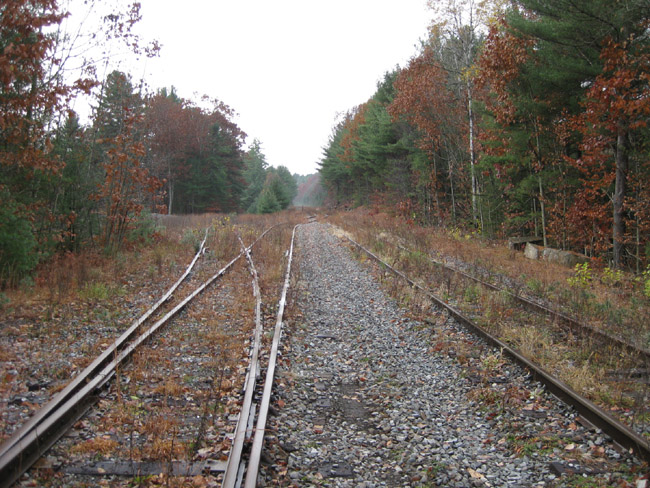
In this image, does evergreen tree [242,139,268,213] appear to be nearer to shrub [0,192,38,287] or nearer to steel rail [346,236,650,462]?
shrub [0,192,38,287]

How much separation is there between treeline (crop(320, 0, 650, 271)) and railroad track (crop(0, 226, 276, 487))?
11825 millimetres

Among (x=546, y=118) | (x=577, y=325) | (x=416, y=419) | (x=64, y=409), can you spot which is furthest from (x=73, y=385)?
(x=546, y=118)

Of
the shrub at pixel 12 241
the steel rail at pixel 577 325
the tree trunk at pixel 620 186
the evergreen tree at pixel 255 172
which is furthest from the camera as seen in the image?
the evergreen tree at pixel 255 172

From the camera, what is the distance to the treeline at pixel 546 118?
1149 centimetres

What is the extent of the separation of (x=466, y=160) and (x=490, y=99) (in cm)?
494

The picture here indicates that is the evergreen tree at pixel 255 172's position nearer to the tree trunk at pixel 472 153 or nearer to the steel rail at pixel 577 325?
the tree trunk at pixel 472 153

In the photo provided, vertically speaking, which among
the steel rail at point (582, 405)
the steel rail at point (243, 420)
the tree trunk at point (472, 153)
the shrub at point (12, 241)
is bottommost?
the steel rail at point (582, 405)

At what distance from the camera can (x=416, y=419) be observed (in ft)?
15.8

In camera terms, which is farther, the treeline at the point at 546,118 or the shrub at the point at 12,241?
the treeline at the point at 546,118

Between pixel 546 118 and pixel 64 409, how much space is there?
16.0m

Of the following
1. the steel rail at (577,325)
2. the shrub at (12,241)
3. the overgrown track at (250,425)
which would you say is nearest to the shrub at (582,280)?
the steel rail at (577,325)

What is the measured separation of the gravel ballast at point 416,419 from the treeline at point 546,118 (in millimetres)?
8071

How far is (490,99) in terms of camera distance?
18.9 metres

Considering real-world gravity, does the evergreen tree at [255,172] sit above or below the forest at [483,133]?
above
